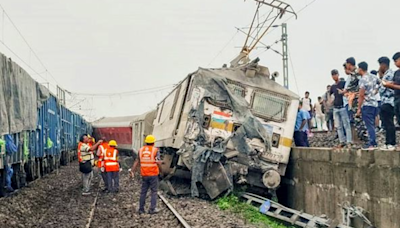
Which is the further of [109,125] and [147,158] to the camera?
[109,125]

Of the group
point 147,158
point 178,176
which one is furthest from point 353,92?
point 178,176

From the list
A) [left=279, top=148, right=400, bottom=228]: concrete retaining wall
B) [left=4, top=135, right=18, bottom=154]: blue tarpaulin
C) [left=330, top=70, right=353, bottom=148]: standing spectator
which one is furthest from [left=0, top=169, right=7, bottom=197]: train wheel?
[left=330, top=70, right=353, bottom=148]: standing spectator

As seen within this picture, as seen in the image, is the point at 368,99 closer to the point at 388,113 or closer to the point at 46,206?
the point at 388,113

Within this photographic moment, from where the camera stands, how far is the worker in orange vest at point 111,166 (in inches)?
559

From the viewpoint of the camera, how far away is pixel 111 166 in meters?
14.2

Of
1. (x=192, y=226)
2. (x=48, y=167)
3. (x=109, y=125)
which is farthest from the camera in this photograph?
(x=109, y=125)

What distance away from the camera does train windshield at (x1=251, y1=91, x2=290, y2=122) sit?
1284cm

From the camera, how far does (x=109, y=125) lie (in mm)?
41438

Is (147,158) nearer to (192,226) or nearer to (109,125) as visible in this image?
(192,226)

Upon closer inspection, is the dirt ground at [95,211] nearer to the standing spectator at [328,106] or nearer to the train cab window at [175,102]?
the train cab window at [175,102]

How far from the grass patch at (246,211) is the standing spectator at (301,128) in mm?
2797

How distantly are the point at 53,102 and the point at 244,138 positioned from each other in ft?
35.8

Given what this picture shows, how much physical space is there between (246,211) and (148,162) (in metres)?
2.30

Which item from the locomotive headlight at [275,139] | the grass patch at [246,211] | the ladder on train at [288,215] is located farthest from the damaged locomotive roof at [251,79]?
the grass patch at [246,211]
